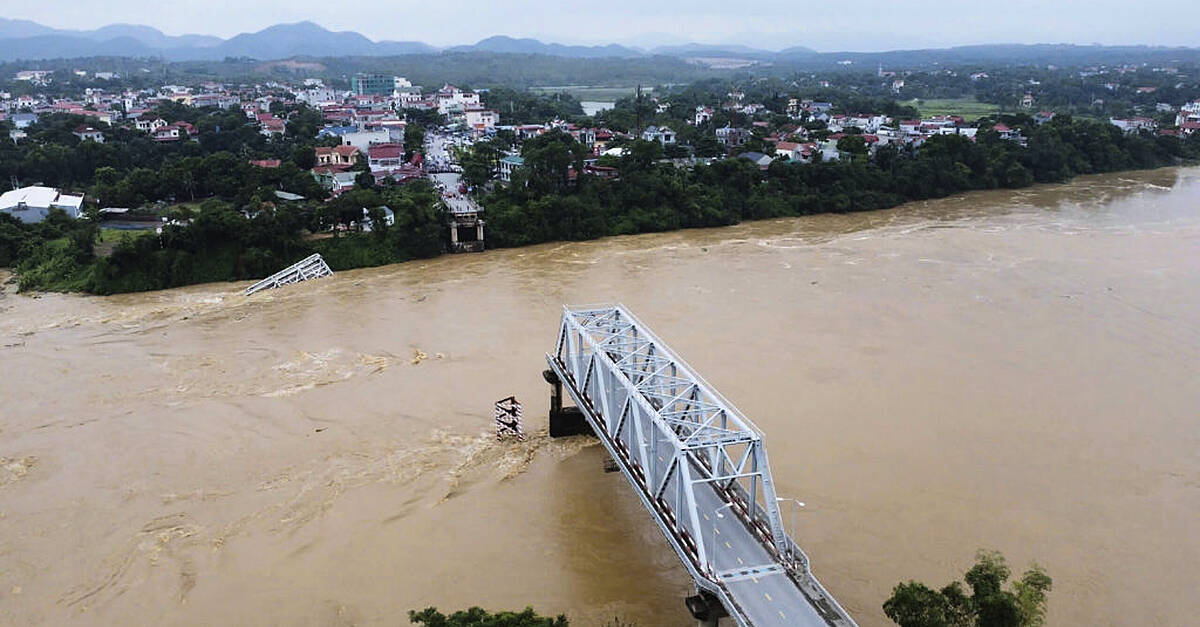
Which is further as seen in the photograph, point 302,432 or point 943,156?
point 943,156

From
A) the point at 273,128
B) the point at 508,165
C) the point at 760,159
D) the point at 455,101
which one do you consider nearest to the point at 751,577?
the point at 508,165

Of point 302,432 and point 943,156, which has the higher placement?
point 943,156

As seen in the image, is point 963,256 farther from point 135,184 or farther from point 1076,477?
point 135,184

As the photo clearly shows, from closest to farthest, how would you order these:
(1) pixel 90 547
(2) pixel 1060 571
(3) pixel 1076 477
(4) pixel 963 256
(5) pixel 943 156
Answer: (2) pixel 1060 571, (1) pixel 90 547, (3) pixel 1076 477, (4) pixel 963 256, (5) pixel 943 156

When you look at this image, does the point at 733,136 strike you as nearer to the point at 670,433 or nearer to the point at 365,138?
the point at 365,138

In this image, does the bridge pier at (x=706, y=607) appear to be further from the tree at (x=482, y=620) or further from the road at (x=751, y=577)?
the tree at (x=482, y=620)

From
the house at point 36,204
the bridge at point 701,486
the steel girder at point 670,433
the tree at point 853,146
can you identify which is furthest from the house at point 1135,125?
the house at point 36,204

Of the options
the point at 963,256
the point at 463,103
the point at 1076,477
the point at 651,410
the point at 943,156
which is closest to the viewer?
the point at 651,410

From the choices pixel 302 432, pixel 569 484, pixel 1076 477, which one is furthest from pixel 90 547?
pixel 1076 477
